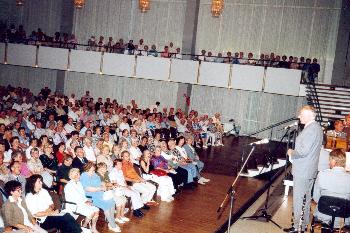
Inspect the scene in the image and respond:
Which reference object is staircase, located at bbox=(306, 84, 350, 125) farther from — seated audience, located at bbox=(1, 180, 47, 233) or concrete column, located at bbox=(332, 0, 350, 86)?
seated audience, located at bbox=(1, 180, 47, 233)

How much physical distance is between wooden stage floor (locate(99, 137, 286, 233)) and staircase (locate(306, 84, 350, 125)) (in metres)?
4.29

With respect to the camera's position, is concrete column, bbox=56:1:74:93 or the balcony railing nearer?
the balcony railing

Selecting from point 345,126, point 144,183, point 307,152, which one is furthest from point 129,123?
point 307,152

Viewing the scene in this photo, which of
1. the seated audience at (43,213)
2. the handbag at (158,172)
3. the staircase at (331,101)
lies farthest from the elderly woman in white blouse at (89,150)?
the staircase at (331,101)

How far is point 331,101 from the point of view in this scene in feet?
50.3

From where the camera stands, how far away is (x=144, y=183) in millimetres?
8516

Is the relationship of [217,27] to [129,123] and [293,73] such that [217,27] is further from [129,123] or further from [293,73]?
[129,123]

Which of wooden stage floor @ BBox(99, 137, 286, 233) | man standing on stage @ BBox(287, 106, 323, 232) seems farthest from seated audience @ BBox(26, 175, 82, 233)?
man standing on stage @ BBox(287, 106, 323, 232)

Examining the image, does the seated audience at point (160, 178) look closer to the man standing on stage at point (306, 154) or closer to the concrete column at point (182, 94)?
the man standing on stage at point (306, 154)

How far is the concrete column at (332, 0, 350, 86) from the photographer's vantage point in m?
Result: 18.0

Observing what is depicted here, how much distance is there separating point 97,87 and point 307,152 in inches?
703

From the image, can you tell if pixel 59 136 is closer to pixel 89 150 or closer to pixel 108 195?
pixel 89 150

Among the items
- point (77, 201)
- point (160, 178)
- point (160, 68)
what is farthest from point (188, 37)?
point (77, 201)

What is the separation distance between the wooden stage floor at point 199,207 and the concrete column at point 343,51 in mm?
7997
